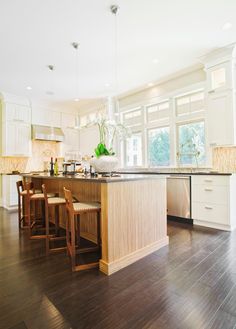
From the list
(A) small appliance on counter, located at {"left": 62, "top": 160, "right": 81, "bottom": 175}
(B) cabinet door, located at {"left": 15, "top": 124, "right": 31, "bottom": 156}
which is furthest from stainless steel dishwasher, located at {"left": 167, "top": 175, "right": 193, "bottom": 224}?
(B) cabinet door, located at {"left": 15, "top": 124, "right": 31, "bottom": 156}

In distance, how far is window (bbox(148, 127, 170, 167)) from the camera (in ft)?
16.7

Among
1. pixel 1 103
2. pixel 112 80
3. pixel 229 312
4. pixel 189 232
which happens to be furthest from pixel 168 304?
pixel 1 103

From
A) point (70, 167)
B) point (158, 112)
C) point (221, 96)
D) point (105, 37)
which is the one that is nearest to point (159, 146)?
point (158, 112)

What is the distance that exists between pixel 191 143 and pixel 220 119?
36.4 inches

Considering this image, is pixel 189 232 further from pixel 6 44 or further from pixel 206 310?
pixel 6 44

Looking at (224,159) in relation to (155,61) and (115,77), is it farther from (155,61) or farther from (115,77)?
(115,77)

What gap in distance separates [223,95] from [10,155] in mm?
5714

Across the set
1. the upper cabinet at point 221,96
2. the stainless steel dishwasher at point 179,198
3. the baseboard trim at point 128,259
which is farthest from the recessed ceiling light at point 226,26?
the baseboard trim at point 128,259

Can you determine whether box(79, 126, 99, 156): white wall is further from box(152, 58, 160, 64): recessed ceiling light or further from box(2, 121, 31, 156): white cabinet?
box(152, 58, 160, 64): recessed ceiling light

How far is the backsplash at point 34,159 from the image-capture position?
613 cm

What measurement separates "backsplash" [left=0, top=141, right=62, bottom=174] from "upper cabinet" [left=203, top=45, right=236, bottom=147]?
519 cm

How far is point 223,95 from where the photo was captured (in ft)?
12.1

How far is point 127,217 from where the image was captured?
7.16ft

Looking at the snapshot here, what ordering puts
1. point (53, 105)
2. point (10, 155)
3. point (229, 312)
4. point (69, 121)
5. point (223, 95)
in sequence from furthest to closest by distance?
1. point (69, 121)
2. point (53, 105)
3. point (10, 155)
4. point (223, 95)
5. point (229, 312)
